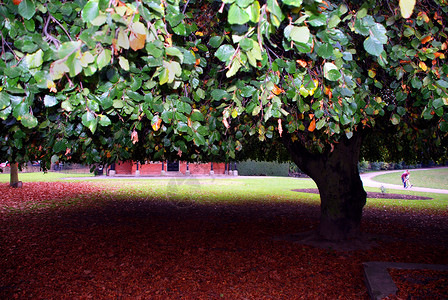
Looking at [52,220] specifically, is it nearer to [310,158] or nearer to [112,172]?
[310,158]

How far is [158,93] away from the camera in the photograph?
10.7 ft

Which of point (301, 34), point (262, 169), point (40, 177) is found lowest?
point (40, 177)

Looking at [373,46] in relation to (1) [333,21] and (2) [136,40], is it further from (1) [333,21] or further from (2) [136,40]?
(2) [136,40]

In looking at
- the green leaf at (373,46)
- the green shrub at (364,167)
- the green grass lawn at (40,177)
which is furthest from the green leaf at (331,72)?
the green shrub at (364,167)

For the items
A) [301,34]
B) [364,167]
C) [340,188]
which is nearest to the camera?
[301,34]

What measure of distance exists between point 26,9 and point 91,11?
68 cm

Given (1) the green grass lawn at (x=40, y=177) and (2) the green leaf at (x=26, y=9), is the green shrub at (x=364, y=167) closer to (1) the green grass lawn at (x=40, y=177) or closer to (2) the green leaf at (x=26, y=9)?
(1) the green grass lawn at (x=40, y=177)

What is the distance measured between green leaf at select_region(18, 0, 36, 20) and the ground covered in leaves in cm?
426

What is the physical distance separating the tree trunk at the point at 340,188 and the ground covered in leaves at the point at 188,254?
2.50 ft

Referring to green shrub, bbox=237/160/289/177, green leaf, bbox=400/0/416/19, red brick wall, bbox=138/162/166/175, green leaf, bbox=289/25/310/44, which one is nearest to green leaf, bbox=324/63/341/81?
green leaf, bbox=289/25/310/44

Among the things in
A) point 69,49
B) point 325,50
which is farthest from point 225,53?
point 69,49

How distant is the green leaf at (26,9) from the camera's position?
192 cm

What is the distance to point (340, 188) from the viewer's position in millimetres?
7789

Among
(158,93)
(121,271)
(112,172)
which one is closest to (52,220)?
(121,271)
